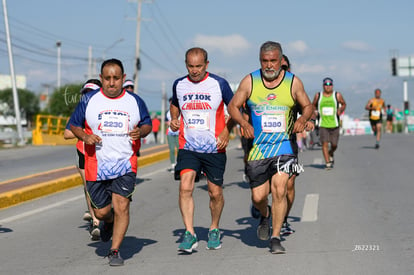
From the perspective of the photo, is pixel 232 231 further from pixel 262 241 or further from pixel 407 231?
pixel 407 231

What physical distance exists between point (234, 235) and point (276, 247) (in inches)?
47.9

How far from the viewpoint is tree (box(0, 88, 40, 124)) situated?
379 feet

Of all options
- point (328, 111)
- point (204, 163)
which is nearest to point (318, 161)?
point (328, 111)

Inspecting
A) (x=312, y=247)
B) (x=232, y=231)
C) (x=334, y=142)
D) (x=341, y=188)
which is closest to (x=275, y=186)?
(x=312, y=247)

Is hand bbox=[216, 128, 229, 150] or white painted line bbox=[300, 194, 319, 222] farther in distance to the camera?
white painted line bbox=[300, 194, 319, 222]

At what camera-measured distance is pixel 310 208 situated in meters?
9.64

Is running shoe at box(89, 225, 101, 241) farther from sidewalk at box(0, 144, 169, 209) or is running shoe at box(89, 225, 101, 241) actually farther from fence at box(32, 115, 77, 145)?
fence at box(32, 115, 77, 145)

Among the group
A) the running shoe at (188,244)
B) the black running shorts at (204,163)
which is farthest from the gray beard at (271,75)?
the running shoe at (188,244)

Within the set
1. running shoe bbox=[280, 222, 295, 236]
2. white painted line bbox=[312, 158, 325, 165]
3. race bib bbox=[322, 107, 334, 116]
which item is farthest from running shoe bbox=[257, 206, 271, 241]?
white painted line bbox=[312, 158, 325, 165]

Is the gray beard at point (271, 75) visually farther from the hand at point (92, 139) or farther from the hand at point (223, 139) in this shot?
the hand at point (92, 139)

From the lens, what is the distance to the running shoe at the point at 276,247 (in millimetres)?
6461

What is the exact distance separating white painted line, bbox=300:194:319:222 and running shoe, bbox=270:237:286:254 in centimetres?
207

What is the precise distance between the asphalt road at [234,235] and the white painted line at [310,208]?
1cm

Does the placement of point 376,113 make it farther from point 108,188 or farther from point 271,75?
point 108,188
